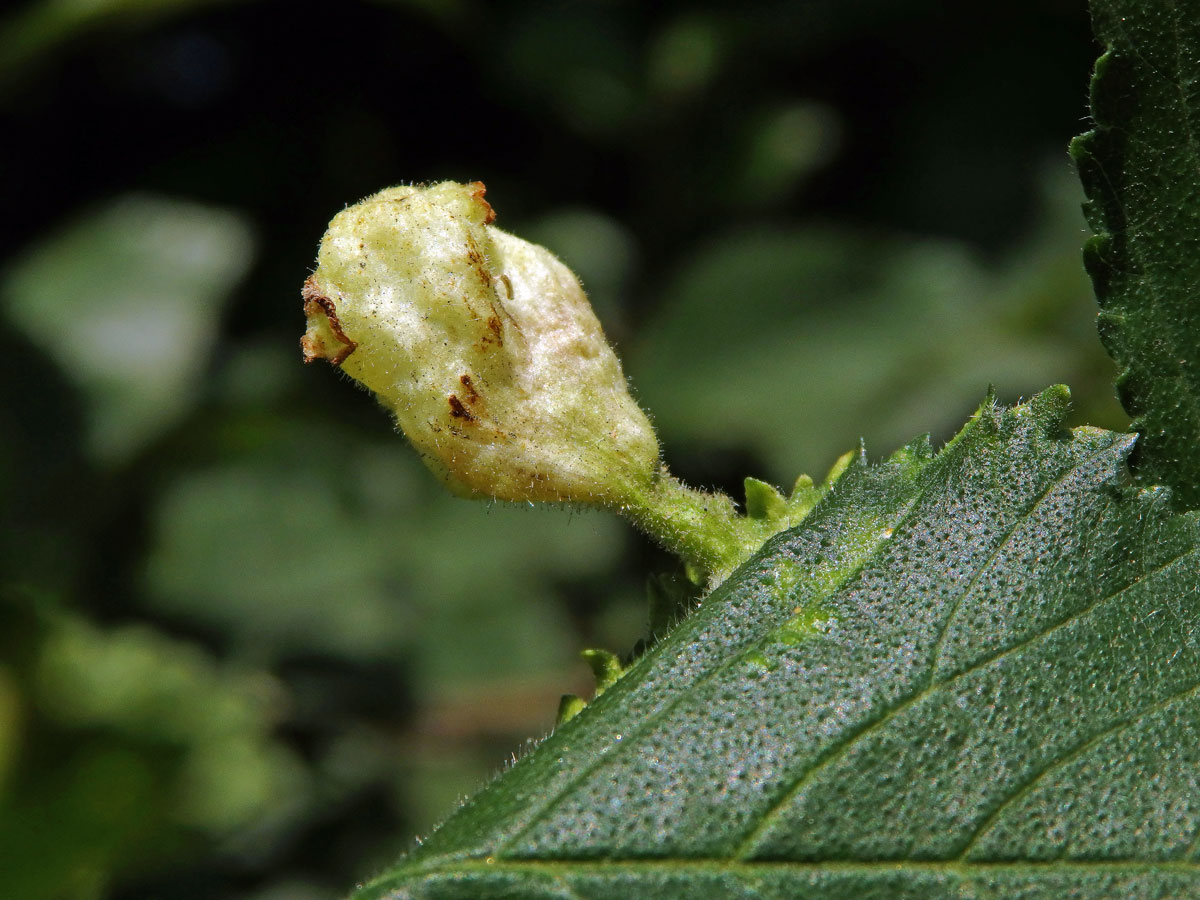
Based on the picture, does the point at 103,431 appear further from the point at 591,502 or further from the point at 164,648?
the point at 591,502

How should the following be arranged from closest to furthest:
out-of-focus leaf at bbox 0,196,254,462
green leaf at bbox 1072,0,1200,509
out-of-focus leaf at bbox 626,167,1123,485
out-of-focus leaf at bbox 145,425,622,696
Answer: green leaf at bbox 1072,0,1200,509, out-of-focus leaf at bbox 626,167,1123,485, out-of-focus leaf at bbox 0,196,254,462, out-of-focus leaf at bbox 145,425,622,696

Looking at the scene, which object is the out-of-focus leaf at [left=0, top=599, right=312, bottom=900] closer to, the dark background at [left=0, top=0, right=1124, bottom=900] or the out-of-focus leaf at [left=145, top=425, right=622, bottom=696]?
the dark background at [left=0, top=0, right=1124, bottom=900]

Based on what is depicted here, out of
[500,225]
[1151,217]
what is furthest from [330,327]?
[500,225]

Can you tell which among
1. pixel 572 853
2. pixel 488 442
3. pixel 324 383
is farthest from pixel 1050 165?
pixel 572 853

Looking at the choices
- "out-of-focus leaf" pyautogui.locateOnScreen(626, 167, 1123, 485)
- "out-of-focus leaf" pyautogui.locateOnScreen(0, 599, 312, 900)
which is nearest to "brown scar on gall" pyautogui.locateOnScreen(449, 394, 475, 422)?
"out-of-focus leaf" pyautogui.locateOnScreen(0, 599, 312, 900)

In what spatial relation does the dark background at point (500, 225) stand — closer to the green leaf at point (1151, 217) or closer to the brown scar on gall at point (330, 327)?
the green leaf at point (1151, 217)

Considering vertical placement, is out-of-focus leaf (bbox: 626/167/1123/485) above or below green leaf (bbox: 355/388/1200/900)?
above
